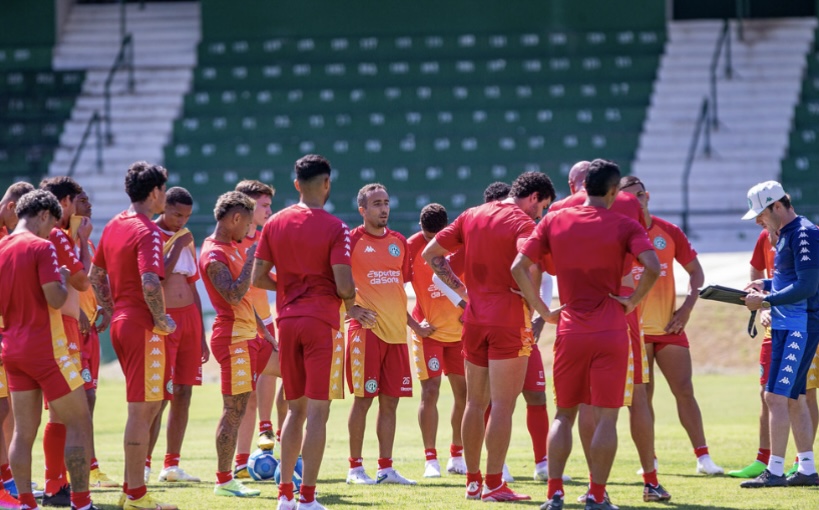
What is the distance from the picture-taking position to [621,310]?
739 centimetres

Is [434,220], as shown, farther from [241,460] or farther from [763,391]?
[763,391]

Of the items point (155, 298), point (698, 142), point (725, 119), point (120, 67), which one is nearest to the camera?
point (155, 298)

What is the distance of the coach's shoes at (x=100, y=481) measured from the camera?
940cm

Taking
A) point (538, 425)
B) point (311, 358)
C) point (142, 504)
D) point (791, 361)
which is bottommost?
point (142, 504)

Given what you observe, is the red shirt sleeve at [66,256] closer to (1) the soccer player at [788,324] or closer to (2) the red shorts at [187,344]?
(2) the red shorts at [187,344]

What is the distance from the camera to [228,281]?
8.95m

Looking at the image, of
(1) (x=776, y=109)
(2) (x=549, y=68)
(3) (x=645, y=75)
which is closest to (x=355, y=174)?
(2) (x=549, y=68)

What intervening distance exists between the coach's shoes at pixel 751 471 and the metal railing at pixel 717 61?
18400 millimetres

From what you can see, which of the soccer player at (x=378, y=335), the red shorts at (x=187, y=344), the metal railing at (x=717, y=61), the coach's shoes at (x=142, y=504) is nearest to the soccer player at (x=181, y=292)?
the red shorts at (x=187, y=344)

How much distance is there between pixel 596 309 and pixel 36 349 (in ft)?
11.4

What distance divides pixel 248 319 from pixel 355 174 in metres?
17.4

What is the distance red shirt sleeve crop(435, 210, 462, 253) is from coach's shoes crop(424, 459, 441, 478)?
2.23 m

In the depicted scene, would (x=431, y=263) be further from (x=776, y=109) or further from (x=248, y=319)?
(x=776, y=109)

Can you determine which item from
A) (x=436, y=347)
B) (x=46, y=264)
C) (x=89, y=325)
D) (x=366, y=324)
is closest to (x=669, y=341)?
(x=436, y=347)
